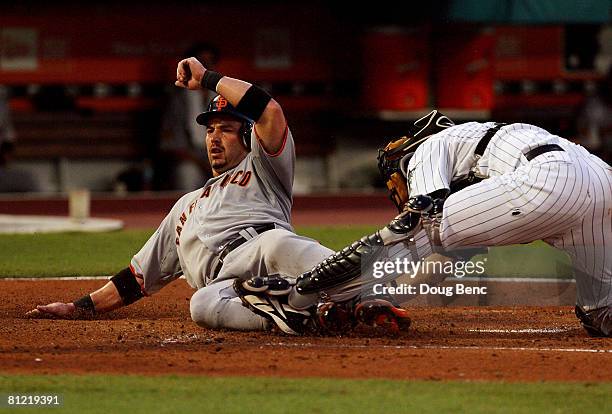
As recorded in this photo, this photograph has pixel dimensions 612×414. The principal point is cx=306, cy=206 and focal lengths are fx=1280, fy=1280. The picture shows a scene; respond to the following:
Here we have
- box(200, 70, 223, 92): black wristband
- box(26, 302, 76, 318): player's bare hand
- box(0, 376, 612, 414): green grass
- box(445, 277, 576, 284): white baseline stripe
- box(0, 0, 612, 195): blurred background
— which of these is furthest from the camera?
box(0, 0, 612, 195): blurred background

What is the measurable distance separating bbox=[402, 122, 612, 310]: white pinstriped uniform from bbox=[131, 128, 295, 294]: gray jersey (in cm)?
68

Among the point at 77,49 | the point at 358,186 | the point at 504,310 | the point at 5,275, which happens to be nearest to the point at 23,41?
the point at 77,49

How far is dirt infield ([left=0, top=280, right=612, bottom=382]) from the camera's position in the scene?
16.4 feet

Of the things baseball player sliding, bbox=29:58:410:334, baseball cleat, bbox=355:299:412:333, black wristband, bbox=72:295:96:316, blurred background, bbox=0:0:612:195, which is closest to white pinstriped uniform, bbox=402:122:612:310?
baseball cleat, bbox=355:299:412:333

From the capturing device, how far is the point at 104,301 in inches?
260

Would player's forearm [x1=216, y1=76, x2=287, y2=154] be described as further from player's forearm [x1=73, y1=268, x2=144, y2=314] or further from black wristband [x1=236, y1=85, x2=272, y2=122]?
player's forearm [x1=73, y1=268, x2=144, y2=314]

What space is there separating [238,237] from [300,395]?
5.36 ft

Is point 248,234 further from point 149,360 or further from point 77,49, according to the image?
point 77,49

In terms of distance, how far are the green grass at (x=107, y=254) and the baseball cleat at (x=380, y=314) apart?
238cm

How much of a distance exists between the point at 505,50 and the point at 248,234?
11.6 meters

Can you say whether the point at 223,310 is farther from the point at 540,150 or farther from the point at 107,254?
the point at 107,254

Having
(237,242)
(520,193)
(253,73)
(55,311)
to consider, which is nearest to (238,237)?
(237,242)

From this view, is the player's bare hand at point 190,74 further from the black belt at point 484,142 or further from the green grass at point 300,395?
the green grass at point 300,395

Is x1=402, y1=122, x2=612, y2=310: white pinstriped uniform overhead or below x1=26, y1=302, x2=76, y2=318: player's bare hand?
overhead
